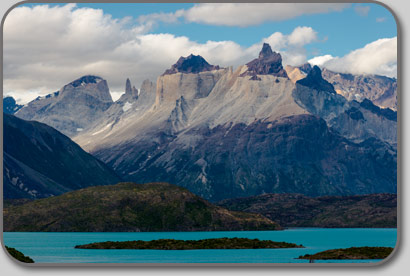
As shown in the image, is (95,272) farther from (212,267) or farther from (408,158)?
(408,158)

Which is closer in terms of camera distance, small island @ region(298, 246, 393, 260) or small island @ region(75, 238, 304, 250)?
small island @ region(298, 246, 393, 260)

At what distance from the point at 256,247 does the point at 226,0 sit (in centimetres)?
10643

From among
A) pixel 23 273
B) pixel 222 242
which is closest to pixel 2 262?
pixel 23 273

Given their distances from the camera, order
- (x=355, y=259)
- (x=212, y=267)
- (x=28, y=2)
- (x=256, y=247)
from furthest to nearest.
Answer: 1. (x=256, y=247)
2. (x=355, y=259)
3. (x=28, y=2)
4. (x=212, y=267)

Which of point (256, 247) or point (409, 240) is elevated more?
point (409, 240)

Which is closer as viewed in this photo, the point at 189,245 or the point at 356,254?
the point at 356,254

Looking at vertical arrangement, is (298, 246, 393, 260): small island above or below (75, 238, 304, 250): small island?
above

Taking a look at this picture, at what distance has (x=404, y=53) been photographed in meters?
78.4

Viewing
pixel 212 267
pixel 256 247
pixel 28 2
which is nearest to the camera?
pixel 212 267

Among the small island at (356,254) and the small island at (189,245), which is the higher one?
the small island at (356,254)

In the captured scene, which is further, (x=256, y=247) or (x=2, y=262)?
(x=256, y=247)

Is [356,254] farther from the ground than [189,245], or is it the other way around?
[356,254]

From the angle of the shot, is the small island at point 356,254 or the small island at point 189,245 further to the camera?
the small island at point 189,245

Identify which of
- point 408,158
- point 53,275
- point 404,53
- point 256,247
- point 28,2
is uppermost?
point 28,2
